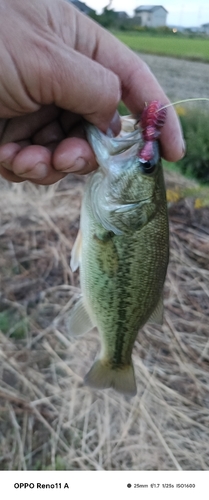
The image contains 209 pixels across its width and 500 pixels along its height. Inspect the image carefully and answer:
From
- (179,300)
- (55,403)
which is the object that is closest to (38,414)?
(55,403)

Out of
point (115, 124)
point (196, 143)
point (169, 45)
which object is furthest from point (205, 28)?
point (115, 124)

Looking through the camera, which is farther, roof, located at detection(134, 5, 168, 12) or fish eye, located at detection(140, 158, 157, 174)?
roof, located at detection(134, 5, 168, 12)

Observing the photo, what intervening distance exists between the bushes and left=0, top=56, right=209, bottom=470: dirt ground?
3 centimetres

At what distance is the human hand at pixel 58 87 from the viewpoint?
1.54 ft

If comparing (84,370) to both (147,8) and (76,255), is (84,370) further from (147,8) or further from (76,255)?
(147,8)

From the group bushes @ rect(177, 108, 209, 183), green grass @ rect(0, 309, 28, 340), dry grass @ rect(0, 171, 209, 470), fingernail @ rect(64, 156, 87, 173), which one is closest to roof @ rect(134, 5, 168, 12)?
bushes @ rect(177, 108, 209, 183)

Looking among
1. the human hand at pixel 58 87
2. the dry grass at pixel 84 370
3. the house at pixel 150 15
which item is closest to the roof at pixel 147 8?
the house at pixel 150 15

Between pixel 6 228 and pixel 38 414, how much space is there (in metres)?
0.43

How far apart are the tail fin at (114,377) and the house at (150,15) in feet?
2.31

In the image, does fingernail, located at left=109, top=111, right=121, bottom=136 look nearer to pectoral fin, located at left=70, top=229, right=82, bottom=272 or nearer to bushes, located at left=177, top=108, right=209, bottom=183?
pectoral fin, located at left=70, top=229, right=82, bottom=272

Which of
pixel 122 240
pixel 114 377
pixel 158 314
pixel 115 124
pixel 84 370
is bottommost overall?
pixel 84 370

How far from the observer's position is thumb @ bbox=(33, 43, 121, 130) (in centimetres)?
47

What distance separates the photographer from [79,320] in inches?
24.5

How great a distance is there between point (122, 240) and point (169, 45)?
61 centimetres
